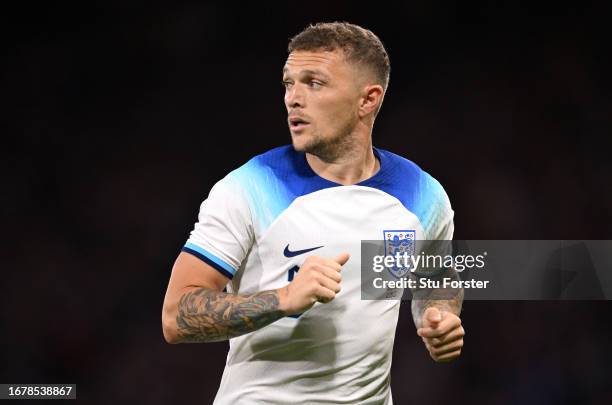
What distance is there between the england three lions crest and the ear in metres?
0.39

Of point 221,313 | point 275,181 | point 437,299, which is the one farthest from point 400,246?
point 221,313

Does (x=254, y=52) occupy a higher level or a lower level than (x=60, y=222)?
higher

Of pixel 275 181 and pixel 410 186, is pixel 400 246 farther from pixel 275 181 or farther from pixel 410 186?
pixel 275 181

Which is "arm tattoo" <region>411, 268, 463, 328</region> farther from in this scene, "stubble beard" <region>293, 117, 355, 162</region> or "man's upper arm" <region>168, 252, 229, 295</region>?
"man's upper arm" <region>168, 252, 229, 295</region>

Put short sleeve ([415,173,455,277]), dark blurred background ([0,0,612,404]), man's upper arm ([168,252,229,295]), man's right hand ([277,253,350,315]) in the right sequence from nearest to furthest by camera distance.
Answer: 1. man's right hand ([277,253,350,315])
2. man's upper arm ([168,252,229,295])
3. short sleeve ([415,173,455,277])
4. dark blurred background ([0,0,612,404])

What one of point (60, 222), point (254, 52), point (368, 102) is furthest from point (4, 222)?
point (368, 102)

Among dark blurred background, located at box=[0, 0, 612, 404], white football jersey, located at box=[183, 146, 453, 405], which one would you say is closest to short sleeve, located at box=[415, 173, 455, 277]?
white football jersey, located at box=[183, 146, 453, 405]

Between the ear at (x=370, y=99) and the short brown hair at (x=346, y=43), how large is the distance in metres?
0.04

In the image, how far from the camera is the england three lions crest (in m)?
2.61

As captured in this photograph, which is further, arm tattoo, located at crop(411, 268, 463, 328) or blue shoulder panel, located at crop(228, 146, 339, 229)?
arm tattoo, located at crop(411, 268, 463, 328)

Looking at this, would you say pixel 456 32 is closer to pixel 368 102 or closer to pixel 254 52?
pixel 254 52

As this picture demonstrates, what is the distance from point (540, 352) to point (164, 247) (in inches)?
87.3

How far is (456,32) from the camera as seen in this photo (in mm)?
5055

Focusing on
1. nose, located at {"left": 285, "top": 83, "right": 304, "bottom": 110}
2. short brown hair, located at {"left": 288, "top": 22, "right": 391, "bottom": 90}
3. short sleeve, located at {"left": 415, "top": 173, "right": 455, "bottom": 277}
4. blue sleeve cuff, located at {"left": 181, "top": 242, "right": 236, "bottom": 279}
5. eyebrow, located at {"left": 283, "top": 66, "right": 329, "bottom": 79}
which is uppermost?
short brown hair, located at {"left": 288, "top": 22, "right": 391, "bottom": 90}
